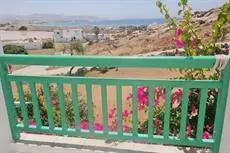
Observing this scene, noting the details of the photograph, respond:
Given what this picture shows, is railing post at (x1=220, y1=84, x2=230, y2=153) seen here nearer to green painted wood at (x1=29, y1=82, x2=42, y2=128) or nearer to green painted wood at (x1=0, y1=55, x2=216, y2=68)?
green painted wood at (x1=0, y1=55, x2=216, y2=68)

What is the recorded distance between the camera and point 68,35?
2.74 m

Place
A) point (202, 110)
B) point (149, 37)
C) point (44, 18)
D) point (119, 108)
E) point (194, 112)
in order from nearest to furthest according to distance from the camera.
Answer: point (202, 110) < point (119, 108) < point (194, 112) < point (44, 18) < point (149, 37)

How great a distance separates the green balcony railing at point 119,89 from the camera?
1836mm

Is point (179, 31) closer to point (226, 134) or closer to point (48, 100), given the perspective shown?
point (226, 134)

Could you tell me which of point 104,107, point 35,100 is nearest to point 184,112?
point 104,107

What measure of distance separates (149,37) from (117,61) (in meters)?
1.30

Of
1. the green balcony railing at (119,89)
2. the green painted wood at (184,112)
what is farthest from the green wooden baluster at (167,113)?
the green painted wood at (184,112)

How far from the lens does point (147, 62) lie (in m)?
1.83

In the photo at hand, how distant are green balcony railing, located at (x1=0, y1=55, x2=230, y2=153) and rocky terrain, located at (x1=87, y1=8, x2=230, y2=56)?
281 mm

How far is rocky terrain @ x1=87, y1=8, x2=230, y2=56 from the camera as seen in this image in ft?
7.05

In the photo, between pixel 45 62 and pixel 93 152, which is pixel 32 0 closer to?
pixel 45 62

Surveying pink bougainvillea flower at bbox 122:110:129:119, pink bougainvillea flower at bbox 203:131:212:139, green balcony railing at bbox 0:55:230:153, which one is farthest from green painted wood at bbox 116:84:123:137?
pink bougainvillea flower at bbox 203:131:212:139

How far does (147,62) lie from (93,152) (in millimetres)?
985

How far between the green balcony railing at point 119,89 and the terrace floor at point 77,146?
92 mm
